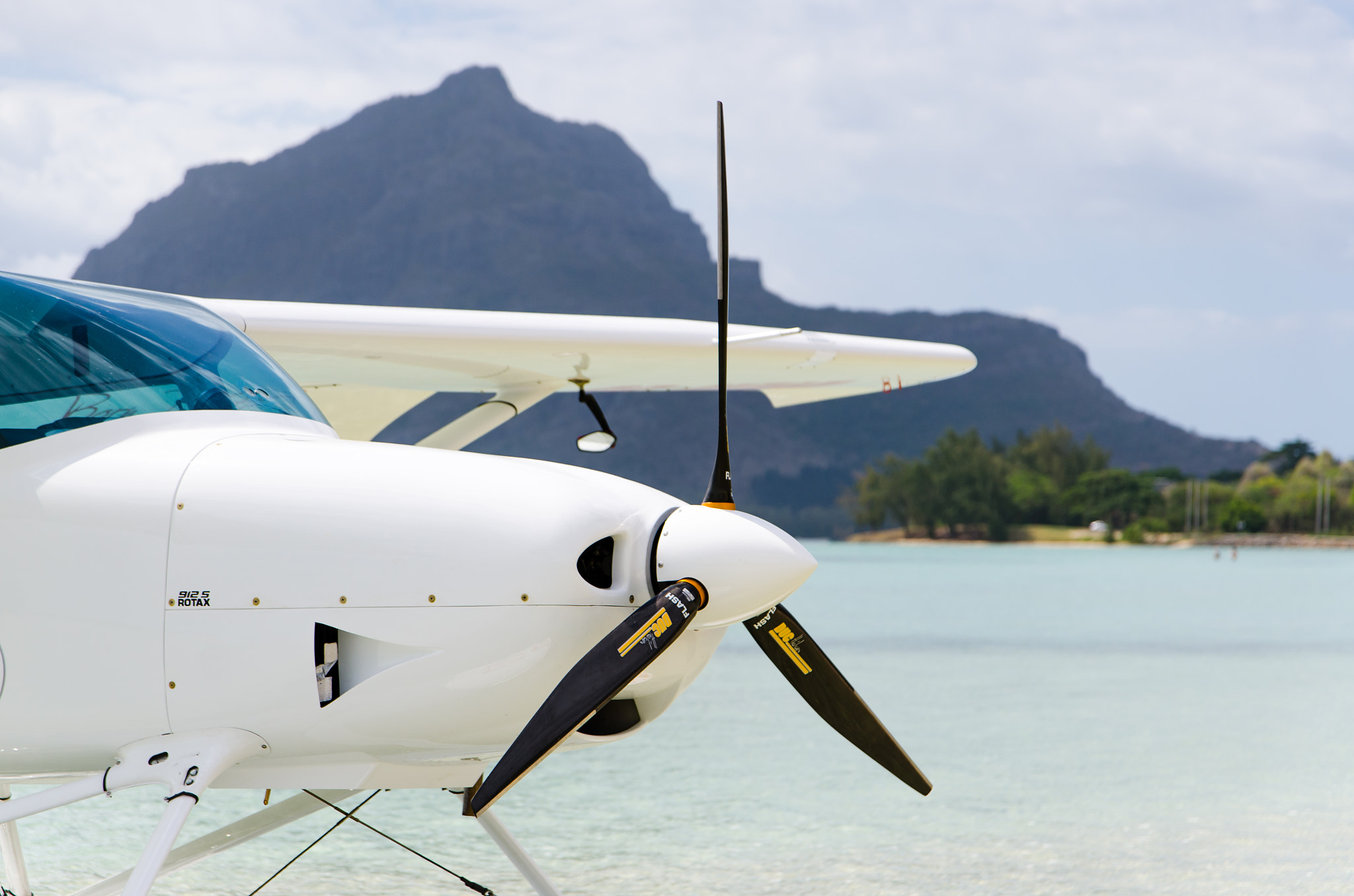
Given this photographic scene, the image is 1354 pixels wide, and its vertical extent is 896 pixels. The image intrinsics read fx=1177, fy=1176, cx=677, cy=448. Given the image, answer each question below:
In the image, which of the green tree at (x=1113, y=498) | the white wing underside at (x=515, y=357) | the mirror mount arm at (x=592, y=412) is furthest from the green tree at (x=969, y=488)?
the mirror mount arm at (x=592, y=412)

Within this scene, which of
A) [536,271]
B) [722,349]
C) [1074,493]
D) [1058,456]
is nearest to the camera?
[722,349]

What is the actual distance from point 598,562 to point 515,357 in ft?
14.0

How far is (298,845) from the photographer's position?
A: 6012 millimetres

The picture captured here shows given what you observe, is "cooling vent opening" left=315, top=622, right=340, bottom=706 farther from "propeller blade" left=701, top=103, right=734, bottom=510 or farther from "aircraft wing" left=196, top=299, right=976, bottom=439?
"aircraft wing" left=196, top=299, right=976, bottom=439

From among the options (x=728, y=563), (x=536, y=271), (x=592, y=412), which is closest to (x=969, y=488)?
(x=536, y=271)

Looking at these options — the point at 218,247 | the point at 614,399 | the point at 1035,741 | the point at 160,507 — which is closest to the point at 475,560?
the point at 160,507

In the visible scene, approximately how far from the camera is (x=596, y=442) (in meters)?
7.03

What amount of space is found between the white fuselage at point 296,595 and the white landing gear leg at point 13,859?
57.3 inches

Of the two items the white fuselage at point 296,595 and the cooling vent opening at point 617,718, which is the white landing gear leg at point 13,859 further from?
the cooling vent opening at point 617,718

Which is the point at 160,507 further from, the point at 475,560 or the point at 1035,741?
the point at 1035,741

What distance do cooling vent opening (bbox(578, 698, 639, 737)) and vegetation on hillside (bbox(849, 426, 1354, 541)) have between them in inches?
4178

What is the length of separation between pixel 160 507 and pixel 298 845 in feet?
13.4

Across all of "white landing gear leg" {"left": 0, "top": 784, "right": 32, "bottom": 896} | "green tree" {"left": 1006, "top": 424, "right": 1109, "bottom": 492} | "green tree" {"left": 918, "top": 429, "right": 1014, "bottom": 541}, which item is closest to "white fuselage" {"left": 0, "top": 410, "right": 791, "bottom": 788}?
"white landing gear leg" {"left": 0, "top": 784, "right": 32, "bottom": 896}

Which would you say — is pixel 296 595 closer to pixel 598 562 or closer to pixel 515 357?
pixel 598 562
